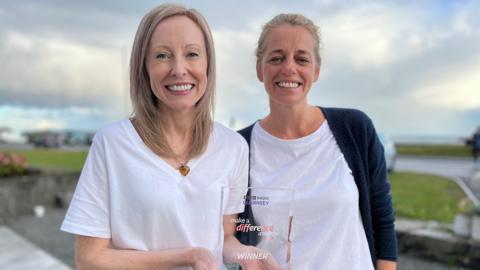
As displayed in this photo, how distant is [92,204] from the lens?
131cm

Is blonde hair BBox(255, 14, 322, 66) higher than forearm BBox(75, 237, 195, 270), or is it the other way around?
blonde hair BBox(255, 14, 322, 66)

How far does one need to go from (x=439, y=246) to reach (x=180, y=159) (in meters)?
4.31

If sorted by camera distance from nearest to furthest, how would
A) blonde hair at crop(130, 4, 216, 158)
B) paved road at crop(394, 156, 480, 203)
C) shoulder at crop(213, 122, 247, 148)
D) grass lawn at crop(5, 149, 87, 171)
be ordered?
blonde hair at crop(130, 4, 216, 158) → shoulder at crop(213, 122, 247, 148) → grass lawn at crop(5, 149, 87, 171) → paved road at crop(394, 156, 480, 203)

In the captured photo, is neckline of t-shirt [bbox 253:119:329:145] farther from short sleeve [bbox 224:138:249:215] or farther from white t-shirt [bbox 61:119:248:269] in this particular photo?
white t-shirt [bbox 61:119:248:269]

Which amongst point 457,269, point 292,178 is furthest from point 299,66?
point 457,269

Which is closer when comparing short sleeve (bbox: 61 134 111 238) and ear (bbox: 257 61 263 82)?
short sleeve (bbox: 61 134 111 238)

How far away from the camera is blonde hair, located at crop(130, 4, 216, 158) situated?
4.56 feet

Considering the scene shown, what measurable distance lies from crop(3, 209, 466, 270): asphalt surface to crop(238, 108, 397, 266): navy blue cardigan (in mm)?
3260

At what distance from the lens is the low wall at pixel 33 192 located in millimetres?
7688

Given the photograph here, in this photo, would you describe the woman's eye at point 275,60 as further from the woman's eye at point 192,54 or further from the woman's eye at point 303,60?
the woman's eye at point 192,54

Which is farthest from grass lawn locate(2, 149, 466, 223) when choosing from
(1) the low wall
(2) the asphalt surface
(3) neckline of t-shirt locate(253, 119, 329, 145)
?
(3) neckline of t-shirt locate(253, 119, 329, 145)

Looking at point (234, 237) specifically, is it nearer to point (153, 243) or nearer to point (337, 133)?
point (153, 243)

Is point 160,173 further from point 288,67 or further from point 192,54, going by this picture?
→ point 288,67

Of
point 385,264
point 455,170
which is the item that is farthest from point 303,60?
point 455,170
